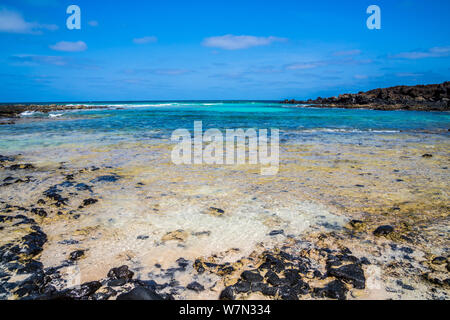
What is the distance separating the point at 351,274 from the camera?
3.06 metres

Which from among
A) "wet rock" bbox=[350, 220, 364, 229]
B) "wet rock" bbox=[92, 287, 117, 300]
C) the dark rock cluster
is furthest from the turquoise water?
"wet rock" bbox=[92, 287, 117, 300]

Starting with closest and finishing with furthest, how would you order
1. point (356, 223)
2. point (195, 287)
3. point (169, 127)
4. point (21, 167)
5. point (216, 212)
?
point (195, 287) → point (356, 223) → point (216, 212) → point (21, 167) → point (169, 127)

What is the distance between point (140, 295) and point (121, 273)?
1.81 feet

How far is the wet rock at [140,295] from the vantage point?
2.63 m

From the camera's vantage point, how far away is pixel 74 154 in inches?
386

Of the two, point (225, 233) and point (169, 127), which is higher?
point (169, 127)

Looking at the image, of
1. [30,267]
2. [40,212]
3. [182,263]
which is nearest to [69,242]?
[30,267]

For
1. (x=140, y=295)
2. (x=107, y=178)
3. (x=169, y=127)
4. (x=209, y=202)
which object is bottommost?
(x=140, y=295)

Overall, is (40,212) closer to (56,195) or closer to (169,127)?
(56,195)

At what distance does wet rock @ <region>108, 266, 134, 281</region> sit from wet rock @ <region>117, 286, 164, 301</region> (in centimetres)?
32

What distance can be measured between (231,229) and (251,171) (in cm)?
368

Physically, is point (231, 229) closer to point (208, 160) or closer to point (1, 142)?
point (208, 160)

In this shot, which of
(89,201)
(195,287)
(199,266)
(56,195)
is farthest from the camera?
(56,195)
